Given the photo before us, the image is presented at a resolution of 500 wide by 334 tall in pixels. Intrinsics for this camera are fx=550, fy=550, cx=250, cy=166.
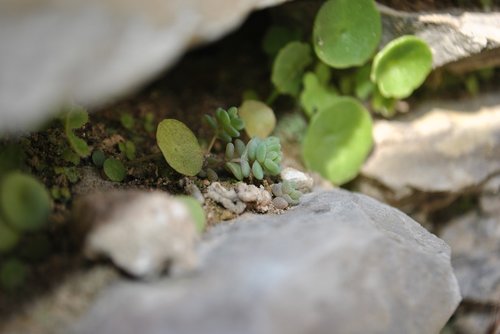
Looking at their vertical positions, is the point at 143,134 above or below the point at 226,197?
above

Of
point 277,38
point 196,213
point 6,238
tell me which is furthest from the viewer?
point 277,38

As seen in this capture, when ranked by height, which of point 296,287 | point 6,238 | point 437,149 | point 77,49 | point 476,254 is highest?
point 77,49

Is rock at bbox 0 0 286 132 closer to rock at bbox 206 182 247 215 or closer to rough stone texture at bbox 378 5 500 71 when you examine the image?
rock at bbox 206 182 247 215

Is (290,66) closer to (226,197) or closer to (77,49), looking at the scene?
(226,197)

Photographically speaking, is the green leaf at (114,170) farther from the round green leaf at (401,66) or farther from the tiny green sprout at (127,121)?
the round green leaf at (401,66)

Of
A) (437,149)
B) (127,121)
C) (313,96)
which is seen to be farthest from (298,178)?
(437,149)

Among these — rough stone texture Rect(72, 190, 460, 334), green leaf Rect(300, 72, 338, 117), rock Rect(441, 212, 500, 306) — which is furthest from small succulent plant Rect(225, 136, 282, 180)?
rock Rect(441, 212, 500, 306)

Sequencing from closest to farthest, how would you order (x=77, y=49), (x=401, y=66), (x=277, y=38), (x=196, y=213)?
1. (x=77, y=49)
2. (x=196, y=213)
3. (x=401, y=66)
4. (x=277, y=38)
